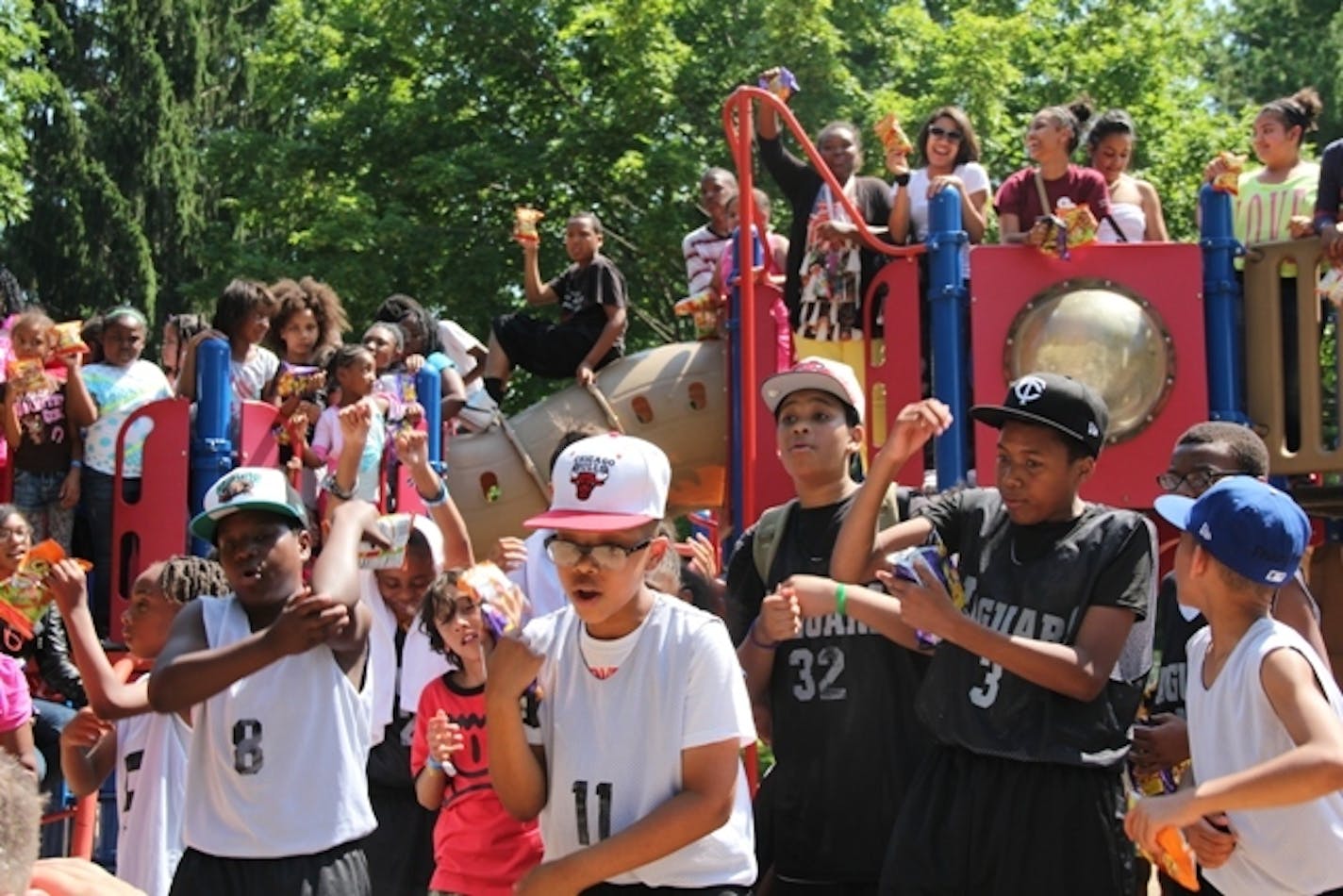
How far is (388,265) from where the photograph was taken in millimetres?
21297

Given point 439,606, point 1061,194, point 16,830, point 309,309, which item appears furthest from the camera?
point 309,309

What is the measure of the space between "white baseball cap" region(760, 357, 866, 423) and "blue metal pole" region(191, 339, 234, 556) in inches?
156

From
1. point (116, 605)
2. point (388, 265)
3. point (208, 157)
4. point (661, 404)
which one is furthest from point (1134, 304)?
point (208, 157)

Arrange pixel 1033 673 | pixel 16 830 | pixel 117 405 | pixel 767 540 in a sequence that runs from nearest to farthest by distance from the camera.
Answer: pixel 16 830 < pixel 1033 673 < pixel 767 540 < pixel 117 405

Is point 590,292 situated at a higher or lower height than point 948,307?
higher

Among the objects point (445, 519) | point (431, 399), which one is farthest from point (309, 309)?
point (445, 519)

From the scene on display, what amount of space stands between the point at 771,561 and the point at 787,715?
1.37 feet

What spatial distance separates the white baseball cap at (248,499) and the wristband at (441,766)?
94 centimetres

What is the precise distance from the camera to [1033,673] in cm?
449

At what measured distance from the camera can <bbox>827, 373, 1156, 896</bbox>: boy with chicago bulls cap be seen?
452cm

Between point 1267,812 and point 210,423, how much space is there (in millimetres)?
5758

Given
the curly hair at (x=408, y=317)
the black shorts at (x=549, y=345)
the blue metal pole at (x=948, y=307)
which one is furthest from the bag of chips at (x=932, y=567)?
the black shorts at (x=549, y=345)

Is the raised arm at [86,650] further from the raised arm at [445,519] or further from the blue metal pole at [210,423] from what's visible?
the blue metal pole at [210,423]

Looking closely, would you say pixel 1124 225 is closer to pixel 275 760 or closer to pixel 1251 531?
pixel 1251 531
